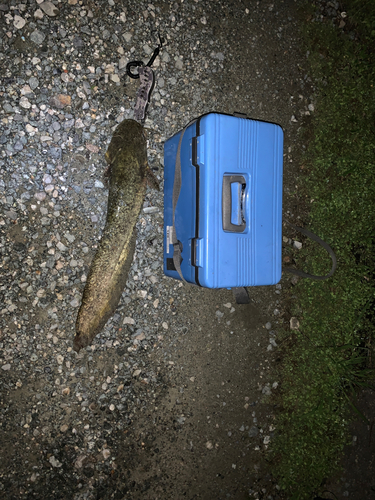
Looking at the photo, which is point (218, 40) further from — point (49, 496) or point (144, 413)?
point (49, 496)

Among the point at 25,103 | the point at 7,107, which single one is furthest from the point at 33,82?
the point at 7,107

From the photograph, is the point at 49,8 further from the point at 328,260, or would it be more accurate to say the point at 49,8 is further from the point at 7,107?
the point at 328,260

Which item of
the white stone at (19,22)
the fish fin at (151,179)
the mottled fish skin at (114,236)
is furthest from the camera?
the fish fin at (151,179)

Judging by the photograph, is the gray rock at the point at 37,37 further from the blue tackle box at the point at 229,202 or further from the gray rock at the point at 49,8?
the blue tackle box at the point at 229,202

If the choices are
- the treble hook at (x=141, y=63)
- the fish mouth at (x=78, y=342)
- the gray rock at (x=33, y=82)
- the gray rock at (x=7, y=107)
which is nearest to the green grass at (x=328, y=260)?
the treble hook at (x=141, y=63)

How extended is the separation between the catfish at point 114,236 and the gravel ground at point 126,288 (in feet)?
0.40

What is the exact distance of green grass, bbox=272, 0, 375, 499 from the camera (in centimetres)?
334

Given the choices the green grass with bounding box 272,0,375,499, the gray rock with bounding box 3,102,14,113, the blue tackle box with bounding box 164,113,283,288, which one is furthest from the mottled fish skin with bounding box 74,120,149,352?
the green grass with bounding box 272,0,375,499

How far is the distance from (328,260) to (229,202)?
1.94 meters

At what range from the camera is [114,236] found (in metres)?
2.76

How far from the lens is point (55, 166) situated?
277 centimetres

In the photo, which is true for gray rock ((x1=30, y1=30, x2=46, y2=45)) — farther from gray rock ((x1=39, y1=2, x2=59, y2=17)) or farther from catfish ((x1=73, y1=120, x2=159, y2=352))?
catfish ((x1=73, y1=120, x2=159, y2=352))

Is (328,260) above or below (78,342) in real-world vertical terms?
above

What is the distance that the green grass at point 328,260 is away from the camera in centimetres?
334
